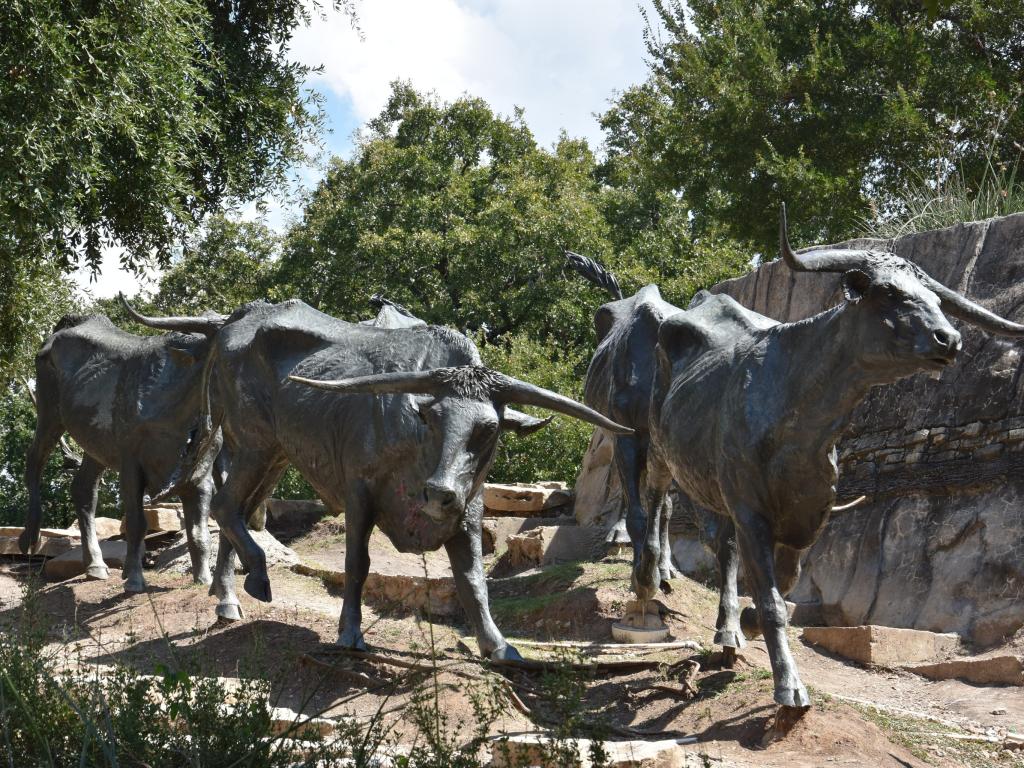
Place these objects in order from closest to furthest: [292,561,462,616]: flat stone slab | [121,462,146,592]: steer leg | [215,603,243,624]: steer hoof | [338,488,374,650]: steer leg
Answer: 1. [338,488,374,650]: steer leg
2. [215,603,243,624]: steer hoof
3. [292,561,462,616]: flat stone slab
4. [121,462,146,592]: steer leg

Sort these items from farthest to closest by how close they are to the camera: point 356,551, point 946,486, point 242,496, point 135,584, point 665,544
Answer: point 135,584, point 665,544, point 946,486, point 242,496, point 356,551

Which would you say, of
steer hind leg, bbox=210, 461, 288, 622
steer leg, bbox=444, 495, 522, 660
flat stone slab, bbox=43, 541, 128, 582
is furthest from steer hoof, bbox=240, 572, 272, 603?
flat stone slab, bbox=43, 541, 128, 582

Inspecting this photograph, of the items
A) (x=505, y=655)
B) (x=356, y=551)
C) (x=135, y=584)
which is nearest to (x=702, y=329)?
(x=505, y=655)

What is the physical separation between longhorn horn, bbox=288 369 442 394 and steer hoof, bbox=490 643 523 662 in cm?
146

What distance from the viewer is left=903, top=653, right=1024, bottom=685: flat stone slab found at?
721 centimetres

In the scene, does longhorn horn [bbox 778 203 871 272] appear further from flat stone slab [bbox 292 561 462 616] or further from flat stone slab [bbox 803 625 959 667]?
flat stone slab [bbox 292 561 462 616]

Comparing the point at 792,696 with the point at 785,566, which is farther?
the point at 785,566

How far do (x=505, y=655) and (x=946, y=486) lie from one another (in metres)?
4.39

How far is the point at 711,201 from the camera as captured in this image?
19156 mm

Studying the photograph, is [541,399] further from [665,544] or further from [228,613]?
[665,544]

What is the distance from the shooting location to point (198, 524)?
9.84 m

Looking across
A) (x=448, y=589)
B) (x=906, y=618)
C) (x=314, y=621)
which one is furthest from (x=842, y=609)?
(x=314, y=621)

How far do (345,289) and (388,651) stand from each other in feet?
56.5

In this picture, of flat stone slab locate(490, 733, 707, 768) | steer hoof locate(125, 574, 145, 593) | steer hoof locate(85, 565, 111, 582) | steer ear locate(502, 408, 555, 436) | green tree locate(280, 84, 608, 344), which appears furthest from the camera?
green tree locate(280, 84, 608, 344)
